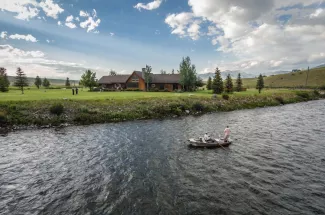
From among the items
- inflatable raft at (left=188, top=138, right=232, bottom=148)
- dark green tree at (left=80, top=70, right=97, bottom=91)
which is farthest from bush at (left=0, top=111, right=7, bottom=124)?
dark green tree at (left=80, top=70, right=97, bottom=91)

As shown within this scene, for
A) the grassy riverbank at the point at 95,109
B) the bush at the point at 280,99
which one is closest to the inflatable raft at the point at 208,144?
the grassy riverbank at the point at 95,109

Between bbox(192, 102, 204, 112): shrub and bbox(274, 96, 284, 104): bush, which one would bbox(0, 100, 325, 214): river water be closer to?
bbox(192, 102, 204, 112): shrub

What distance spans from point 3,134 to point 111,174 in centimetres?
2112

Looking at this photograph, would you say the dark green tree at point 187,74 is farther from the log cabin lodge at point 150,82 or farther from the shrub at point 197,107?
the shrub at point 197,107

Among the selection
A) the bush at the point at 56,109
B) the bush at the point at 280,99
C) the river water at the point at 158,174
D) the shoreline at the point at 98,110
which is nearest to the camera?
the river water at the point at 158,174

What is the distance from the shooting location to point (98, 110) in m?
37.8

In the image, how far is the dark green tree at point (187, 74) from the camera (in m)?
77.5

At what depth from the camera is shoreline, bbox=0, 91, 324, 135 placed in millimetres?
31953

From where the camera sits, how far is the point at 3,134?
91.4 feet

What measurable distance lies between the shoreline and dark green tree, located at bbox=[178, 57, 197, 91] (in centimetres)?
2540

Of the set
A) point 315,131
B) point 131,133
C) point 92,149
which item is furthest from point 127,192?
point 315,131

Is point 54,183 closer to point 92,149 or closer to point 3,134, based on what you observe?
point 92,149

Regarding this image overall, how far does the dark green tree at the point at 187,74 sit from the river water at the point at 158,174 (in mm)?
50863

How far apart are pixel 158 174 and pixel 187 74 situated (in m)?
64.2
